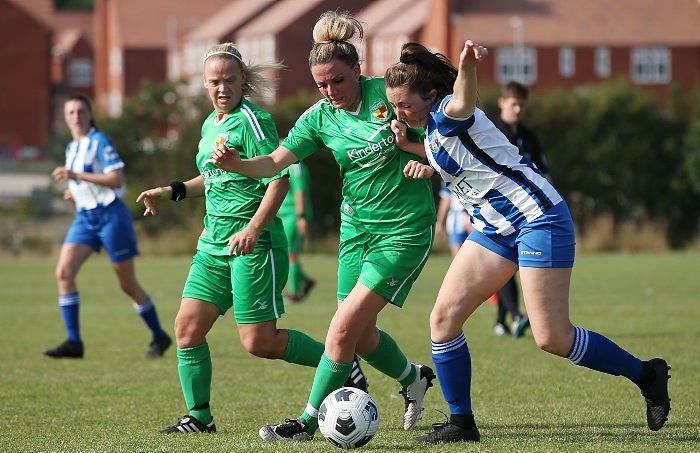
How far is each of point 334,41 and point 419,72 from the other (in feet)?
1.89

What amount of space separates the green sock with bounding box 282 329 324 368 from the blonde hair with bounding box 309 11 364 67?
1.65 meters

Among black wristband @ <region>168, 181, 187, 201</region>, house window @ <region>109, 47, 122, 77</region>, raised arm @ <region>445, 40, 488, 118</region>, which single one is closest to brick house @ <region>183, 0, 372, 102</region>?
house window @ <region>109, 47, 122, 77</region>

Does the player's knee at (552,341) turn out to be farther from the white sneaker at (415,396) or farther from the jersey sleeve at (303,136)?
the jersey sleeve at (303,136)

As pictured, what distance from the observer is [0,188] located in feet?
127

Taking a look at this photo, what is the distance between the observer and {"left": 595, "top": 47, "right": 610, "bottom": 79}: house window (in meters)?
61.3

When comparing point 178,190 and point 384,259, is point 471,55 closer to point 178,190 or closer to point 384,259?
point 384,259

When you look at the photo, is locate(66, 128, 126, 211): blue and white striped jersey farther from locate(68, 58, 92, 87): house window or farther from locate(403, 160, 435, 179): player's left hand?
locate(68, 58, 92, 87): house window

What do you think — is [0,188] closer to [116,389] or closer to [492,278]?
[116,389]

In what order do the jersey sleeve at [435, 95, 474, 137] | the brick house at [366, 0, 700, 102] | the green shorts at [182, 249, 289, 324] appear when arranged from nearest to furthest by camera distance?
1. the jersey sleeve at [435, 95, 474, 137]
2. the green shorts at [182, 249, 289, 324]
3. the brick house at [366, 0, 700, 102]

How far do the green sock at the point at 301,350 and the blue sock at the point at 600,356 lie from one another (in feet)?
5.22

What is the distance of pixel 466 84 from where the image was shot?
4.95 m

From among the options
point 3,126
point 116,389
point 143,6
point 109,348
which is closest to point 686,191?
point 109,348

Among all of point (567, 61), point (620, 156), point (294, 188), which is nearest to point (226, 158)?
point (294, 188)

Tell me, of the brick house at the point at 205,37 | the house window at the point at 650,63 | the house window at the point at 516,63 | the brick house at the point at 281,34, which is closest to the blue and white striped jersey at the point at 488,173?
the house window at the point at 516,63
